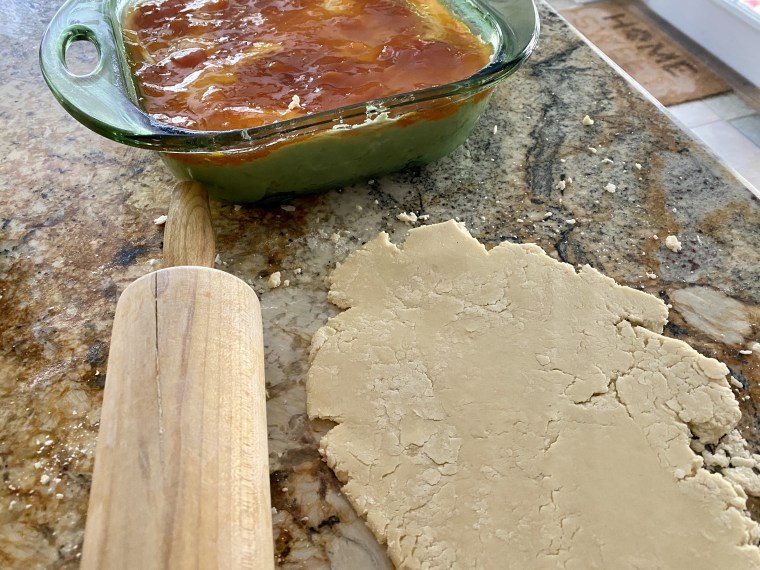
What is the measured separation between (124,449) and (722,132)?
2188 mm

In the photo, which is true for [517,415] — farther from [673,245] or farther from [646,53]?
[646,53]

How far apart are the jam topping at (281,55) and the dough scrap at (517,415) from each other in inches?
12.6

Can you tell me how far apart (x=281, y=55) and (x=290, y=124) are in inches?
11.8

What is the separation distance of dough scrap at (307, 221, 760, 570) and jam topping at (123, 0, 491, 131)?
32 cm

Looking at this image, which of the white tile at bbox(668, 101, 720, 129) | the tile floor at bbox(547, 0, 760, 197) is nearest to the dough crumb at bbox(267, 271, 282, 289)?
the tile floor at bbox(547, 0, 760, 197)

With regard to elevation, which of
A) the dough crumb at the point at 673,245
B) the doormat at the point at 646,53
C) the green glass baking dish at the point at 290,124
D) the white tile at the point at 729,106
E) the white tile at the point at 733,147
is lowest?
the white tile at the point at 733,147

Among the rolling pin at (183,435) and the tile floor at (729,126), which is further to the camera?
the tile floor at (729,126)

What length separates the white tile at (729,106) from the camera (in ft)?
7.06

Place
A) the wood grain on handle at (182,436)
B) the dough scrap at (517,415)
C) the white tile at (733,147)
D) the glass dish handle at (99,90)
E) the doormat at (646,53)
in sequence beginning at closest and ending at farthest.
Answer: the wood grain on handle at (182,436)
the dough scrap at (517,415)
the glass dish handle at (99,90)
the white tile at (733,147)
the doormat at (646,53)

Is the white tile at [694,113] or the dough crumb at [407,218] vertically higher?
the dough crumb at [407,218]

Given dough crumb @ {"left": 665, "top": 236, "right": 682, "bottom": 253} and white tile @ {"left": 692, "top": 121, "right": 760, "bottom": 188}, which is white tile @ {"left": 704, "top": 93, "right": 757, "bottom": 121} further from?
dough crumb @ {"left": 665, "top": 236, "right": 682, "bottom": 253}

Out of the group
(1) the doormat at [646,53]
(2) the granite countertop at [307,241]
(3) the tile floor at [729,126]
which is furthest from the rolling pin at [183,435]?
(1) the doormat at [646,53]

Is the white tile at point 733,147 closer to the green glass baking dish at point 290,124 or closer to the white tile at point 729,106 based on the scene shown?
the white tile at point 729,106

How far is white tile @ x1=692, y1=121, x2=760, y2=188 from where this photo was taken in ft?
6.51
